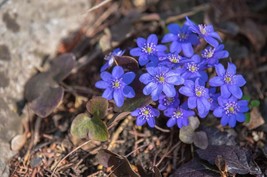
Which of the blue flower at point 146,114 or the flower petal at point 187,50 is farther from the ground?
the flower petal at point 187,50

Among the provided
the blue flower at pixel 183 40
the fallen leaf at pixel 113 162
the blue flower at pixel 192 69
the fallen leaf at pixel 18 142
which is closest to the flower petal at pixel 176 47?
the blue flower at pixel 183 40

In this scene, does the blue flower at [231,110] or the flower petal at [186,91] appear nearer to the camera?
the flower petal at [186,91]

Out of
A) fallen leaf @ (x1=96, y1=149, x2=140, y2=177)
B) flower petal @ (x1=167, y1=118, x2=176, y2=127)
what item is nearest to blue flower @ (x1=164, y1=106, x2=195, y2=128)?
flower petal @ (x1=167, y1=118, x2=176, y2=127)

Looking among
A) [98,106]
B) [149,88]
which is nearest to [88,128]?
[98,106]

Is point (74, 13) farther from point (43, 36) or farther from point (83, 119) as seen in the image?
point (83, 119)

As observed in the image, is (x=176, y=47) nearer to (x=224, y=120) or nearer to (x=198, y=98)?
(x=198, y=98)

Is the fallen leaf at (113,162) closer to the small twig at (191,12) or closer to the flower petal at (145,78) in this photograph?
the flower petal at (145,78)
